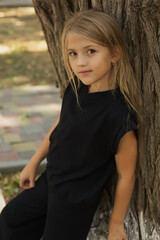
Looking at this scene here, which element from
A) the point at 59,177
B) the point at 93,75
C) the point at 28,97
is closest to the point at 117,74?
the point at 93,75

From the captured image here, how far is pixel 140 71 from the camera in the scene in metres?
2.07

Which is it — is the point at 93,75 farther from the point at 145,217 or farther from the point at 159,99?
the point at 145,217

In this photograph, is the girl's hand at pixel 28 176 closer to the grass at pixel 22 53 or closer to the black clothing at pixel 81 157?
the black clothing at pixel 81 157

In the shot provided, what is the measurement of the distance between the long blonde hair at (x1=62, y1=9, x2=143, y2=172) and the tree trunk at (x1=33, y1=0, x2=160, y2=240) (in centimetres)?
7

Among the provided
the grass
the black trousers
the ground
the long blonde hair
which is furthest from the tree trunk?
the grass

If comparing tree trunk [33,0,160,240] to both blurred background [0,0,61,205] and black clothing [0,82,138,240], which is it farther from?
blurred background [0,0,61,205]

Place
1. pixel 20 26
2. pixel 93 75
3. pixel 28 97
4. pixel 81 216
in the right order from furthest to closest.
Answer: pixel 20 26 → pixel 28 97 → pixel 81 216 → pixel 93 75

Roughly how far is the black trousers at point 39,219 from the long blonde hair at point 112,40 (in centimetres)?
63

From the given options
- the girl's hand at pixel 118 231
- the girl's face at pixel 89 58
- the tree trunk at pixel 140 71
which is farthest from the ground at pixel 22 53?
the girl's face at pixel 89 58

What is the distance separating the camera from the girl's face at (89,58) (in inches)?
75.9

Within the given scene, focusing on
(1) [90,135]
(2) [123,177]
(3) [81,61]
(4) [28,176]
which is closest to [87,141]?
(1) [90,135]

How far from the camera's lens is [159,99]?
2047mm

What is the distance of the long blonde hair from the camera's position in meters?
1.89

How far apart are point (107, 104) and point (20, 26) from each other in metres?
8.38
